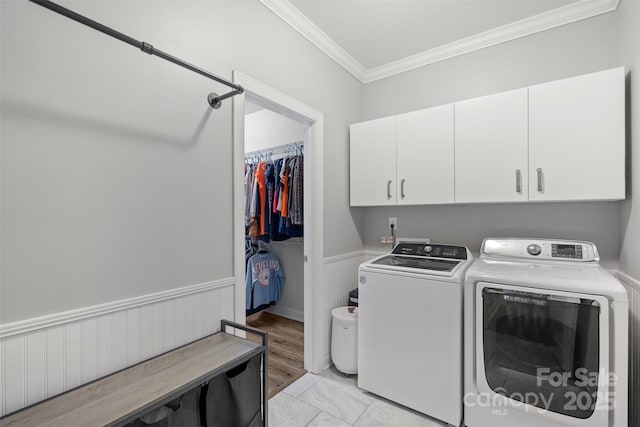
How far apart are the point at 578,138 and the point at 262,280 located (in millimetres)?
3116

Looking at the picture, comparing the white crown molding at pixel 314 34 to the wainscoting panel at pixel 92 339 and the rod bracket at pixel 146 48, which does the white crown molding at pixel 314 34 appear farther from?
the wainscoting panel at pixel 92 339

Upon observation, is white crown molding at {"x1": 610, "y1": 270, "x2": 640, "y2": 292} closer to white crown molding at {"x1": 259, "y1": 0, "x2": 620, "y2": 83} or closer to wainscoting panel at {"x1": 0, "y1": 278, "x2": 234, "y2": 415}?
white crown molding at {"x1": 259, "y1": 0, "x2": 620, "y2": 83}

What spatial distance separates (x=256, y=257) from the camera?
352 cm

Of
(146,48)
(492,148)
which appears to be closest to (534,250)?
(492,148)

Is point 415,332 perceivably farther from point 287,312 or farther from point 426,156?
point 287,312

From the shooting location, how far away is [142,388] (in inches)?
42.7

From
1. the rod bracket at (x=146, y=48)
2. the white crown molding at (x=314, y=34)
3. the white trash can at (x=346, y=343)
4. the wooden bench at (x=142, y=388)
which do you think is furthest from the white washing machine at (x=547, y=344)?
the white crown molding at (x=314, y=34)

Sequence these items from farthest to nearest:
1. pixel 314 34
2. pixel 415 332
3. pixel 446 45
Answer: pixel 446 45, pixel 314 34, pixel 415 332

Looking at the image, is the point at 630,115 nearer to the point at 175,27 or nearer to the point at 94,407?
the point at 175,27

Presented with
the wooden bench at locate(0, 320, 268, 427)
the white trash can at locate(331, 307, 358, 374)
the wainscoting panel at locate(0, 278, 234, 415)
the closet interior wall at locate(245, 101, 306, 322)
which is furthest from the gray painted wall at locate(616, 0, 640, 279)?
the closet interior wall at locate(245, 101, 306, 322)

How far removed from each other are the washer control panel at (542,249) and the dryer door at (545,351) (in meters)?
0.52

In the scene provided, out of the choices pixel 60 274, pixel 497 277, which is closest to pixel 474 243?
pixel 497 277

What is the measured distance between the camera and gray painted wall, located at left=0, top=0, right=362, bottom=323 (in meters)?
0.99

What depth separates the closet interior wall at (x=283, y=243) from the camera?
349 cm
